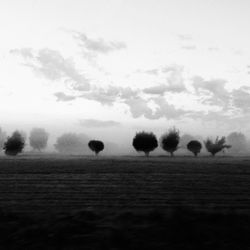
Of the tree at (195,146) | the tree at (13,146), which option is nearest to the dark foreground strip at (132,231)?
the tree at (195,146)

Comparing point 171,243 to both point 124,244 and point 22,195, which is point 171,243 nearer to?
point 124,244

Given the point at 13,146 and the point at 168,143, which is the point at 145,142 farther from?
the point at 13,146

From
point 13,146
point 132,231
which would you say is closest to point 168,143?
point 13,146

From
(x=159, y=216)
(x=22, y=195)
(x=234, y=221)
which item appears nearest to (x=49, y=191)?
(x=22, y=195)

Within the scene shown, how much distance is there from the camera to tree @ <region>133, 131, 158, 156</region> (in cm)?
11062

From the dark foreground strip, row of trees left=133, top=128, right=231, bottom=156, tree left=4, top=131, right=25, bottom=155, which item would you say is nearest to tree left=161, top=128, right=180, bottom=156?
row of trees left=133, top=128, right=231, bottom=156

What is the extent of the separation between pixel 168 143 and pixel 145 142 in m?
8.96

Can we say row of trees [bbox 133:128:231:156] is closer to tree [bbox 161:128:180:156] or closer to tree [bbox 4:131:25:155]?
tree [bbox 161:128:180:156]

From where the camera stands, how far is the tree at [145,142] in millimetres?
110625

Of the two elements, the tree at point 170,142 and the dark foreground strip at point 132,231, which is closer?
the dark foreground strip at point 132,231

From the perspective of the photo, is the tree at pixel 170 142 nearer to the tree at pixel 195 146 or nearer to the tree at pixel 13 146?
the tree at pixel 195 146

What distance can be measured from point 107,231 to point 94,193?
1429 centimetres

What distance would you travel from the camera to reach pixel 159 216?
13.2m

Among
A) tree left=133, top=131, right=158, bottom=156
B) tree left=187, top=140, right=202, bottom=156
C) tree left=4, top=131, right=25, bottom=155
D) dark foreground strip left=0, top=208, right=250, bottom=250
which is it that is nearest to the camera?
dark foreground strip left=0, top=208, right=250, bottom=250
